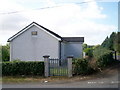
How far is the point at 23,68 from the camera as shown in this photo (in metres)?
11.7

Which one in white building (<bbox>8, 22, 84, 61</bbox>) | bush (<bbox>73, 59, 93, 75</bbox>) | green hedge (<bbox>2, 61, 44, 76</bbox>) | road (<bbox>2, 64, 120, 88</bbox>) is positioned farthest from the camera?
white building (<bbox>8, 22, 84, 61</bbox>)

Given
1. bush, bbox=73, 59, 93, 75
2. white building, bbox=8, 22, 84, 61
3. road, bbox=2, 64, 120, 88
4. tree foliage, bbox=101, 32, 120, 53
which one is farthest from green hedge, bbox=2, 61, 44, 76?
tree foliage, bbox=101, 32, 120, 53

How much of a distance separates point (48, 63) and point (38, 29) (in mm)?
8766

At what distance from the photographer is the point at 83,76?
36.8 feet

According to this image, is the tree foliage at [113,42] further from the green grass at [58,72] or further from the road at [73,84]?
the road at [73,84]

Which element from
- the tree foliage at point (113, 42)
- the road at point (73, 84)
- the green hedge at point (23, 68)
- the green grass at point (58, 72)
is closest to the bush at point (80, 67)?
the green grass at point (58, 72)

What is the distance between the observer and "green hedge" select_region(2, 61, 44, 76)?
38.1ft

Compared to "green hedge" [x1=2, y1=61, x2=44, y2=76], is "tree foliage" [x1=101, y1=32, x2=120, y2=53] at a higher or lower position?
higher

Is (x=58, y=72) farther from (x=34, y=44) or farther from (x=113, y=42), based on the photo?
(x=113, y=42)

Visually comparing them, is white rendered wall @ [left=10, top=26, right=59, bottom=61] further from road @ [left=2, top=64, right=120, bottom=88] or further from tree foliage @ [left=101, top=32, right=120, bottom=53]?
road @ [left=2, top=64, right=120, bottom=88]

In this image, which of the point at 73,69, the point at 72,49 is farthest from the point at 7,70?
the point at 72,49

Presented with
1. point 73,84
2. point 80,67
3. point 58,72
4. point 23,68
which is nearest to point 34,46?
point 23,68

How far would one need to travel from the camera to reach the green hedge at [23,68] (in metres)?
11.6

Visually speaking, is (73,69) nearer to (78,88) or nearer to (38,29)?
(78,88)
